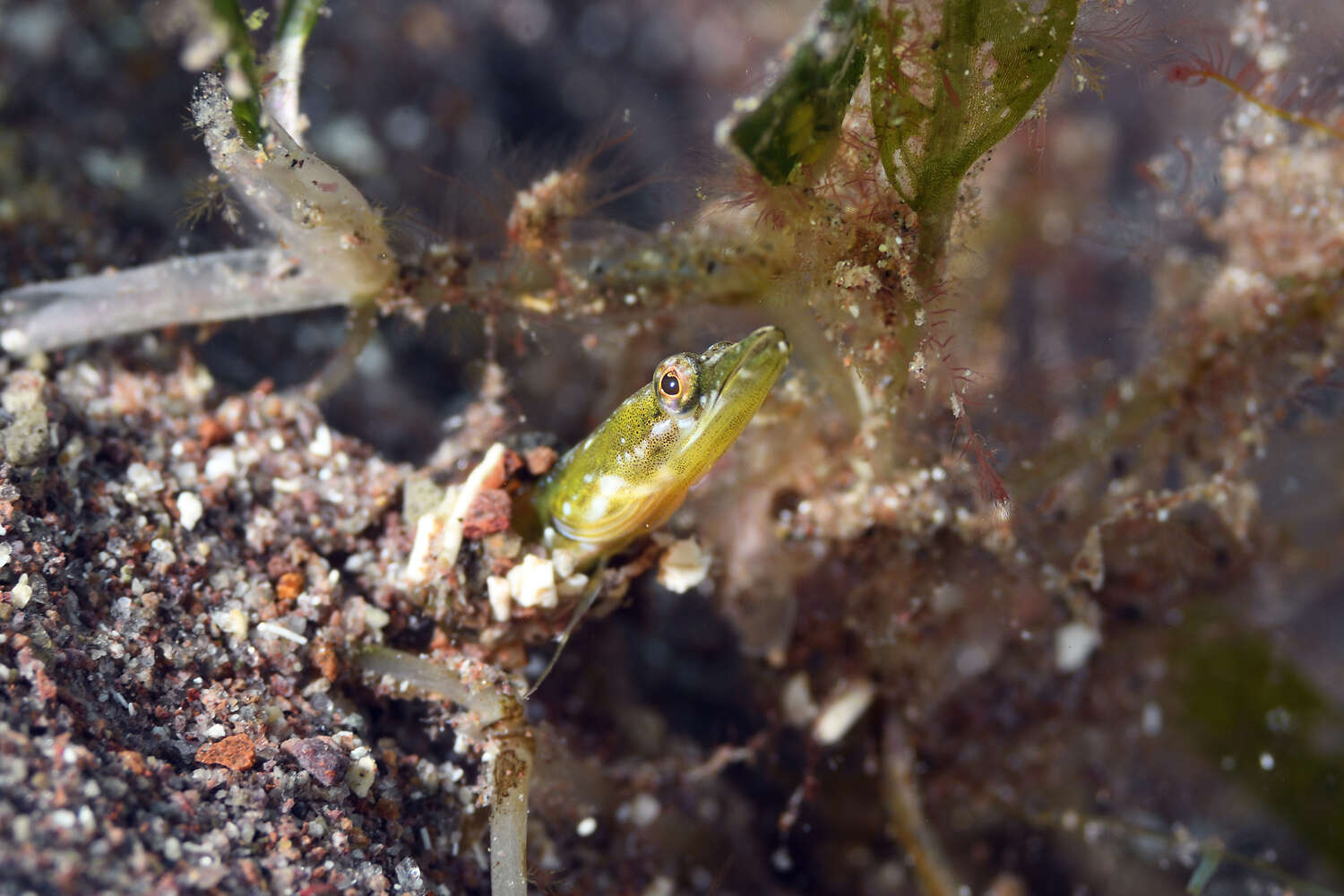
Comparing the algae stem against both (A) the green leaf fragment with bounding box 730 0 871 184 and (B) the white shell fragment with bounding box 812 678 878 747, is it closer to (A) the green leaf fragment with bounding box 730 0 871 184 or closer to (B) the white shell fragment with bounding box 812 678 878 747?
(A) the green leaf fragment with bounding box 730 0 871 184

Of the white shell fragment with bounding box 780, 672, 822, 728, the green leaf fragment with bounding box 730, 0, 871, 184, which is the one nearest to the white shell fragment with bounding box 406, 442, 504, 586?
the green leaf fragment with bounding box 730, 0, 871, 184

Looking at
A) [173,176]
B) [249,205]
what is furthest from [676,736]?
[173,176]

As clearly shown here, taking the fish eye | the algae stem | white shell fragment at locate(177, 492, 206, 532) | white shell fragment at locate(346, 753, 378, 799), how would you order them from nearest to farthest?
1. white shell fragment at locate(346, 753, 378, 799)
2. the fish eye
3. white shell fragment at locate(177, 492, 206, 532)
4. the algae stem

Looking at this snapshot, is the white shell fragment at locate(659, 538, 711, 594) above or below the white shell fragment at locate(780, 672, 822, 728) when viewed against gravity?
above

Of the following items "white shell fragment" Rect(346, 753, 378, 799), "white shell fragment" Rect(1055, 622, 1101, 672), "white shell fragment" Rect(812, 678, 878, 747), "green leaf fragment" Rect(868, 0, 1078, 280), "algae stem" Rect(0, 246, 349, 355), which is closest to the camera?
"green leaf fragment" Rect(868, 0, 1078, 280)

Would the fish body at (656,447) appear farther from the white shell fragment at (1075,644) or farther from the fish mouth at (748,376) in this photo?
the white shell fragment at (1075,644)

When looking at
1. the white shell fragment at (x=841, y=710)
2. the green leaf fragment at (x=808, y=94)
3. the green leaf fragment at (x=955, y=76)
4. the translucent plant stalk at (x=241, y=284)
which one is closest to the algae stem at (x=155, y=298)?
the translucent plant stalk at (x=241, y=284)

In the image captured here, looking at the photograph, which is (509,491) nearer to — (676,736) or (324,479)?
(324,479)
